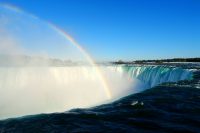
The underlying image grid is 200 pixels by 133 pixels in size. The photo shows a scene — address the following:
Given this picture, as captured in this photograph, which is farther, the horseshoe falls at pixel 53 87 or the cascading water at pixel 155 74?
the cascading water at pixel 155 74

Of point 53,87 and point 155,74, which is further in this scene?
point 155,74

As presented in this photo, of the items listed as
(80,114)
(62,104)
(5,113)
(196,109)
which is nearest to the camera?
(80,114)

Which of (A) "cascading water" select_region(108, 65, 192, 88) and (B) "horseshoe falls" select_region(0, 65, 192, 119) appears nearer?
(B) "horseshoe falls" select_region(0, 65, 192, 119)

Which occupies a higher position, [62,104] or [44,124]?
[44,124]

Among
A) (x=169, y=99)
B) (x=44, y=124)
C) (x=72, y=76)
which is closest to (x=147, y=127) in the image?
(x=44, y=124)

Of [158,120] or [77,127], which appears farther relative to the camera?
[158,120]

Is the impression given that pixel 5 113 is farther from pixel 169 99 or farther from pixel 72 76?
pixel 72 76

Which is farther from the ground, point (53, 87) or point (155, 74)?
point (155, 74)

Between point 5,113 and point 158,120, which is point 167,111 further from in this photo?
point 5,113

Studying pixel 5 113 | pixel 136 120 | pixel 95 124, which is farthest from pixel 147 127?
pixel 5 113

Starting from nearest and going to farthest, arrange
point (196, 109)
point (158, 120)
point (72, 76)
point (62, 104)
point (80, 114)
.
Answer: point (158, 120), point (80, 114), point (196, 109), point (62, 104), point (72, 76)
